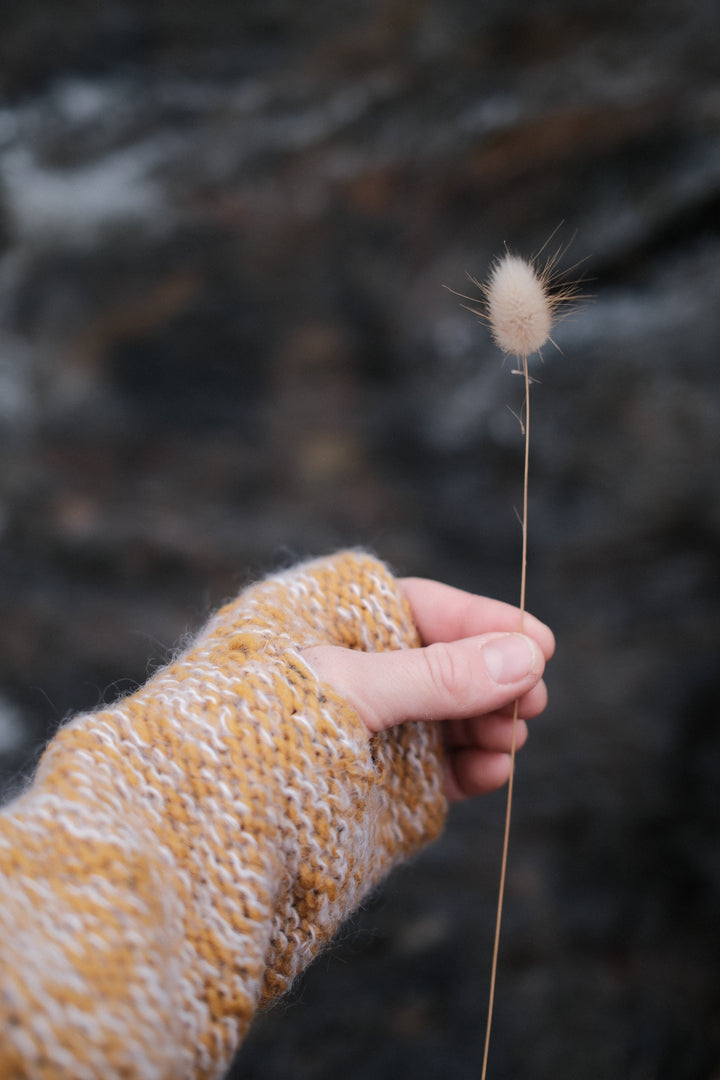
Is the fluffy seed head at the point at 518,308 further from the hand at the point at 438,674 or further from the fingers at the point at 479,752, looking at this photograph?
the fingers at the point at 479,752

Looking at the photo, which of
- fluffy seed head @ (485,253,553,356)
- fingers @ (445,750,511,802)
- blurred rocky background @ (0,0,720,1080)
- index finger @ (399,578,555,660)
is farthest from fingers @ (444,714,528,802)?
blurred rocky background @ (0,0,720,1080)

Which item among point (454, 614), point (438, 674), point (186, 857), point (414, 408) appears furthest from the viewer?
point (414, 408)

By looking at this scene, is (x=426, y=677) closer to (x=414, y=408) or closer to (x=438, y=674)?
(x=438, y=674)

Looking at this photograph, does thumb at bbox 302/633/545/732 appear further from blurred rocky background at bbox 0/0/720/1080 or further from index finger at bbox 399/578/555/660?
blurred rocky background at bbox 0/0/720/1080

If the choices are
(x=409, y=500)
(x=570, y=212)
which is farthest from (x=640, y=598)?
(x=570, y=212)

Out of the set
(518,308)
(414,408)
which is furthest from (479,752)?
(414,408)

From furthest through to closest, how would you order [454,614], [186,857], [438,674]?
[454,614]
[438,674]
[186,857]

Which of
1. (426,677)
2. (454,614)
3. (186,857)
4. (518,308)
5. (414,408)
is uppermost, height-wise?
(414,408)
